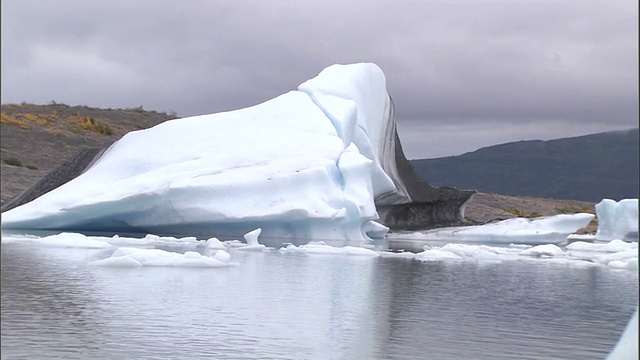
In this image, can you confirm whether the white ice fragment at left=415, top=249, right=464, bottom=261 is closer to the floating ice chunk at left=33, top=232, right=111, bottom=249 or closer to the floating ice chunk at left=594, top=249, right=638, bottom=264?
the floating ice chunk at left=594, top=249, right=638, bottom=264

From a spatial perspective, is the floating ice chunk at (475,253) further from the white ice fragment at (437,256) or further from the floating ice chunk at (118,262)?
the floating ice chunk at (118,262)

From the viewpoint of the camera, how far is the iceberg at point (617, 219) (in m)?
26.2

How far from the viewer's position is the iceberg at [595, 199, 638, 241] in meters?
26.2

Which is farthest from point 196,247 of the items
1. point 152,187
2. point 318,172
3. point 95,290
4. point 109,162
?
point 95,290

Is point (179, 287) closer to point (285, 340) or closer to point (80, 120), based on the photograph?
point (285, 340)

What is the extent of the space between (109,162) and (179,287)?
10.5 m

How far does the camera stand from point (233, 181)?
17453 mm

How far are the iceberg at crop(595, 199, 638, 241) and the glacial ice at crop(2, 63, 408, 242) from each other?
27.2 ft

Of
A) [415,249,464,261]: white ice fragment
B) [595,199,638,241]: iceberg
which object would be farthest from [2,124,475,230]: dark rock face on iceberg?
[415,249,464,261]: white ice fragment

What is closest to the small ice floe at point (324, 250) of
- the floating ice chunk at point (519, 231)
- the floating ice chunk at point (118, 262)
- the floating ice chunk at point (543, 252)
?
the floating ice chunk at point (543, 252)

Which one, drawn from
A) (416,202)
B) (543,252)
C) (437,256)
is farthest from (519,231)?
(437,256)

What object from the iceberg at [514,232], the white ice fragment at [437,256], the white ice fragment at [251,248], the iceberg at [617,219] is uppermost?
the iceberg at [617,219]

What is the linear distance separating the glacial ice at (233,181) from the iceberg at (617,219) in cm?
828

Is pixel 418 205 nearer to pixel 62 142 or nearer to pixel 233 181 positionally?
pixel 233 181
